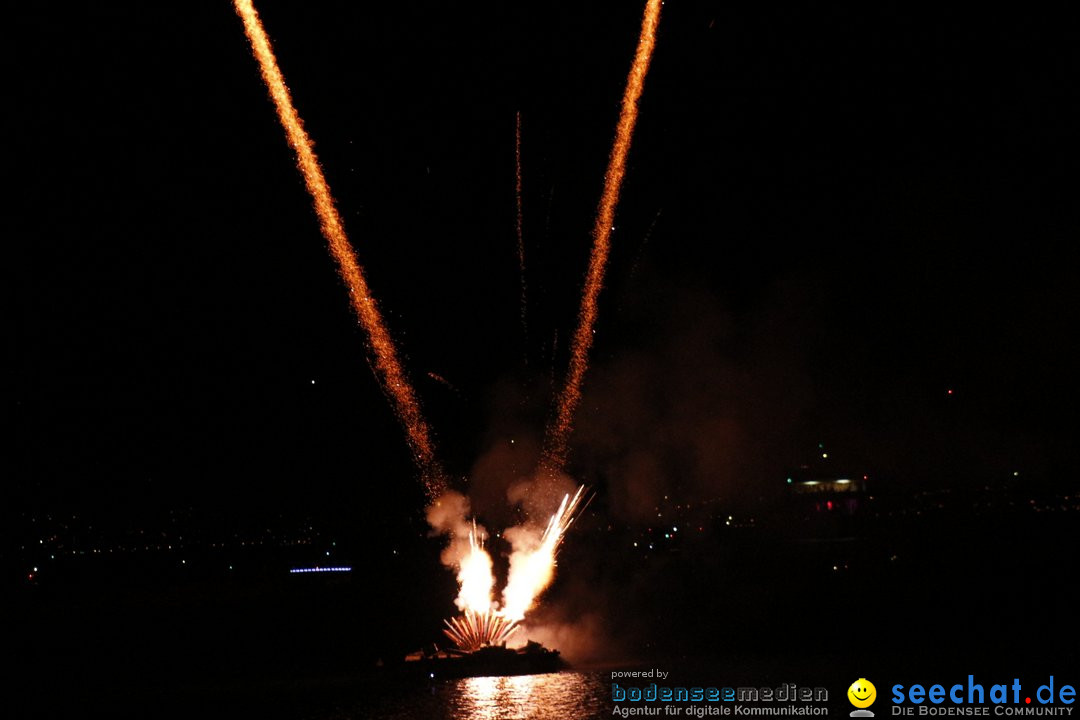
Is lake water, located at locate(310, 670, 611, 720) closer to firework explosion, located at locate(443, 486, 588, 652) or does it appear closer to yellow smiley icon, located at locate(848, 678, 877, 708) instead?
firework explosion, located at locate(443, 486, 588, 652)

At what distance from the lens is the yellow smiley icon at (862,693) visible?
1448cm

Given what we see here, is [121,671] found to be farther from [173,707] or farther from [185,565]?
[185,565]

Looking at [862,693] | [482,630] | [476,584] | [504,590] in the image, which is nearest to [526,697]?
[482,630]

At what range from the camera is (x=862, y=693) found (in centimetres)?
1512

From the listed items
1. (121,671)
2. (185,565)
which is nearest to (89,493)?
(185,565)

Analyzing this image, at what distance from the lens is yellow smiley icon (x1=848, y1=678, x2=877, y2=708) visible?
14.5 meters

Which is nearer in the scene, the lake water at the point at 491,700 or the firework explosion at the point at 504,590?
the lake water at the point at 491,700

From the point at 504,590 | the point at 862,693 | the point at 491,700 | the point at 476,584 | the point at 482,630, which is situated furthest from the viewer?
the point at 504,590

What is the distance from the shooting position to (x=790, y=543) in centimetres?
4522

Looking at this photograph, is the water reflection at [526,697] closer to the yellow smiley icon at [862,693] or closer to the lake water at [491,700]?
the lake water at [491,700]

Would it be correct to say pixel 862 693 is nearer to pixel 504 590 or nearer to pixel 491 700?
pixel 491 700

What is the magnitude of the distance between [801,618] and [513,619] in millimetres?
12102

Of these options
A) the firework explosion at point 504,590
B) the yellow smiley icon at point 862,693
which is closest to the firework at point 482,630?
the firework explosion at point 504,590

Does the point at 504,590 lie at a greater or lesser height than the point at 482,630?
greater
